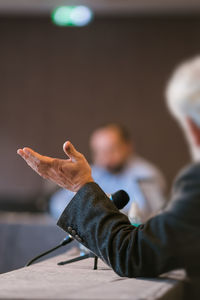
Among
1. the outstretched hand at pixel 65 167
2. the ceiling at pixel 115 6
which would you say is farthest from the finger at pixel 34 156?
the ceiling at pixel 115 6

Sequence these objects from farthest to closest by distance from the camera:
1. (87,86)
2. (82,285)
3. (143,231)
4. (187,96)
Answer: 1. (87,86)
2. (187,96)
3. (143,231)
4. (82,285)

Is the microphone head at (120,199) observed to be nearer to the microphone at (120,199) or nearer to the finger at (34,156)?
the microphone at (120,199)

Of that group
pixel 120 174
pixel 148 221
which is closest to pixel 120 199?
pixel 148 221

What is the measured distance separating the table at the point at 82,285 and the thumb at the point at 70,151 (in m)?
0.28

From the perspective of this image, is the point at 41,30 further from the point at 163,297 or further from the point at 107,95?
the point at 163,297

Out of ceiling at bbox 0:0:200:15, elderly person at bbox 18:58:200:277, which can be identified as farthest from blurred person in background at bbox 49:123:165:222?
elderly person at bbox 18:58:200:277

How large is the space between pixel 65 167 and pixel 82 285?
1.07 ft

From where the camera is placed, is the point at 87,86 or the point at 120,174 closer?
the point at 120,174

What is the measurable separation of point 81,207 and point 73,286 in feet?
0.89

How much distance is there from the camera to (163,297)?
994 millimetres

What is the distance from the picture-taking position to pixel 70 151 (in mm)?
Answer: 1278

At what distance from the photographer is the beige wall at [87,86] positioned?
6301 mm

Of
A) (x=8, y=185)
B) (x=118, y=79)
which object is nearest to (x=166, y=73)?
(x=118, y=79)

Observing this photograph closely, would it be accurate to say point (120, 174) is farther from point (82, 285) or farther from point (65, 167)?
point (82, 285)
